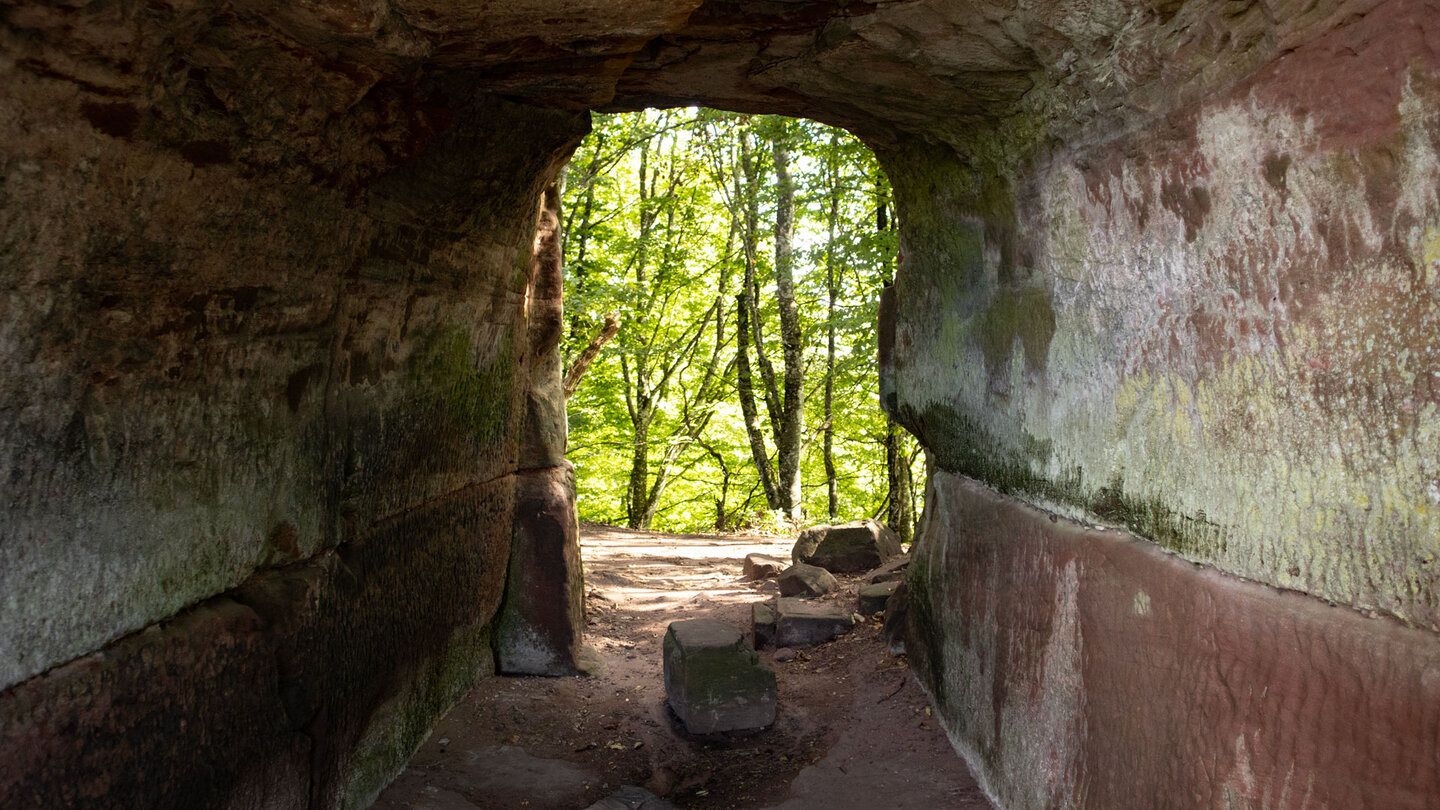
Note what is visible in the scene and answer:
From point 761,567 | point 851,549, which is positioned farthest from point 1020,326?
point 761,567

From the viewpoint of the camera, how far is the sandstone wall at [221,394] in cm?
191

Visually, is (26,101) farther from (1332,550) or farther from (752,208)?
(752,208)

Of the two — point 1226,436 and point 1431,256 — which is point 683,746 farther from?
point 1431,256

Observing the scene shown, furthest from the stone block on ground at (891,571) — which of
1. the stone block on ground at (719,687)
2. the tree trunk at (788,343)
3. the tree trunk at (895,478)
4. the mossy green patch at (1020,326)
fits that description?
the tree trunk at (788,343)

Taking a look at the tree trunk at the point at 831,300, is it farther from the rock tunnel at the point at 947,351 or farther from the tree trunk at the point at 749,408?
the rock tunnel at the point at 947,351

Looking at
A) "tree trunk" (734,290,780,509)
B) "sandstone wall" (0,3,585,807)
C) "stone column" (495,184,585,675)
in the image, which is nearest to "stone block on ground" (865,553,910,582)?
"stone column" (495,184,585,675)

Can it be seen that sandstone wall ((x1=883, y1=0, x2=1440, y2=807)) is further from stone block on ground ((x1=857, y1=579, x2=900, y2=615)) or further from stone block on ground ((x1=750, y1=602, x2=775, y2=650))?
stone block on ground ((x1=750, y1=602, x2=775, y2=650))

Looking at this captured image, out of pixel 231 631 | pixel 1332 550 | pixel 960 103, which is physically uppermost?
pixel 960 103

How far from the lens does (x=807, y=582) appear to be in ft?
20.4

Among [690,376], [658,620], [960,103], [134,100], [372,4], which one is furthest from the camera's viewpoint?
[690,376]

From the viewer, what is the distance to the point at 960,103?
326cm

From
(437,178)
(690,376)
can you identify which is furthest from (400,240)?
(690,376)

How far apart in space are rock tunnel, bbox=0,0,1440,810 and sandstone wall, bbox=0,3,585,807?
0.04ft

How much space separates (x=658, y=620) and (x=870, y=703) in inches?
83.7
